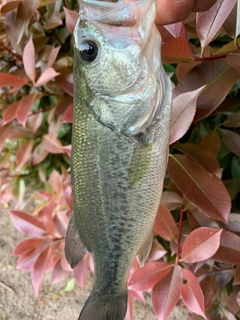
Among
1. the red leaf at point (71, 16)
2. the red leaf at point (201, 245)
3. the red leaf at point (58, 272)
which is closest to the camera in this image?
the red leaf at point (201, 245)

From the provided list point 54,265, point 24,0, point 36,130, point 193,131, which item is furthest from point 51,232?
point 24,0

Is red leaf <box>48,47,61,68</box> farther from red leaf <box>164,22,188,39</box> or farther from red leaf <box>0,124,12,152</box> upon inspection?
red leaf <box>164,22,188,39</box>

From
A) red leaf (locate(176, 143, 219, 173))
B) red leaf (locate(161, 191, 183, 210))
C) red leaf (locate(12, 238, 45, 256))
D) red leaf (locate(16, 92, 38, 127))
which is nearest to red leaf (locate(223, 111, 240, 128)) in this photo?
red leaf (locate(176, 143, 219, 173))

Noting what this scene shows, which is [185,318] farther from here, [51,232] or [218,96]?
[218,96]

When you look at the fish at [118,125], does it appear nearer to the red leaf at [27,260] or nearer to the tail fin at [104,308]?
the tail fin at [104,308]

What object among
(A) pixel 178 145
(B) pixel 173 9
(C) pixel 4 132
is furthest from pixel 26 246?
(B) pixel 173 9

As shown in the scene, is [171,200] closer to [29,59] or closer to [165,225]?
[165,225]

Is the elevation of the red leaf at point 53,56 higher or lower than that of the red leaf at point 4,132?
higher

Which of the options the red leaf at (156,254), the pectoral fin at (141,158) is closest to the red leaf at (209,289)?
the red leaf at (156,254)
